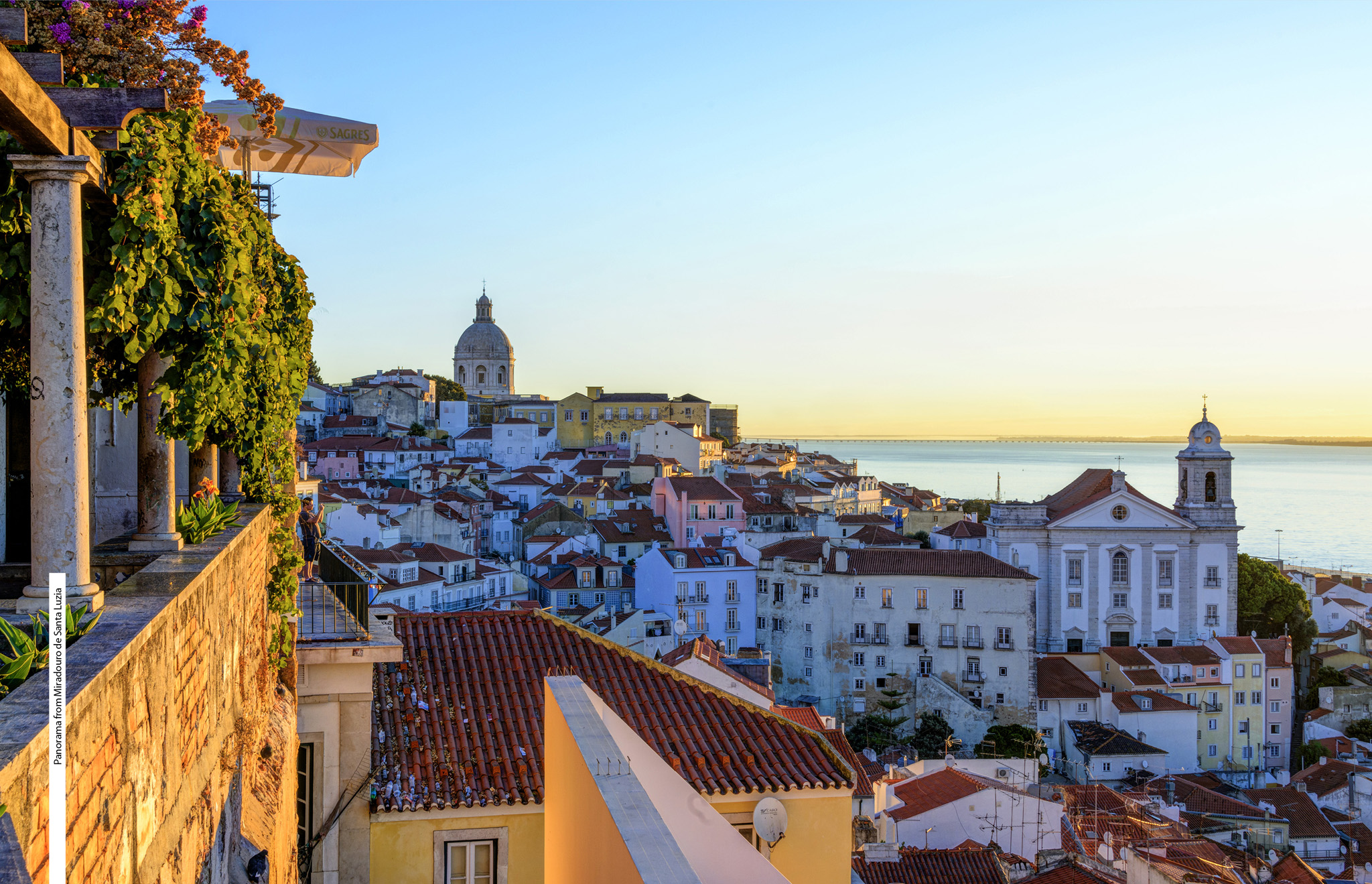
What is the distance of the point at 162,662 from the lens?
3033mm

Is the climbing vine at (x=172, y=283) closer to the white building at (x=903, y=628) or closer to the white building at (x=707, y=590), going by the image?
the white building at (x=707, y=590)

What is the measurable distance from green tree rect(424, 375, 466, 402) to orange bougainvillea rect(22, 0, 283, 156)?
91.4m

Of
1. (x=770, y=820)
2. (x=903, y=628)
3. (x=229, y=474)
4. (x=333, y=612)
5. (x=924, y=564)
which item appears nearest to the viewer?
(x=770, y=820)

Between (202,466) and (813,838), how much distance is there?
4.92 metres

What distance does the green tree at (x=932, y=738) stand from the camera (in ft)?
122

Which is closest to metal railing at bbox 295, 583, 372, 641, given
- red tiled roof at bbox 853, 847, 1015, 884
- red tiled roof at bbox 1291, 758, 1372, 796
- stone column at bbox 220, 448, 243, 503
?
stone column at bbox 220, 448, 243, 503

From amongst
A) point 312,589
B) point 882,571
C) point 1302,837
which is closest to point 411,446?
point 882,571

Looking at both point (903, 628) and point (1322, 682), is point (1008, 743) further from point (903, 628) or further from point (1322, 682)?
point (1322, 682)

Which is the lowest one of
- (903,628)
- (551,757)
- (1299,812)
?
(1299,812)

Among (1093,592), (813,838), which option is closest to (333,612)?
(813,838)

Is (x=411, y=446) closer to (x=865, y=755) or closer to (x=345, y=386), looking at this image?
(x=345, y=386)

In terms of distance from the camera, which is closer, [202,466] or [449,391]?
[202,466]

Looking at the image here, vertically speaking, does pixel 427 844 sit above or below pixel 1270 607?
above

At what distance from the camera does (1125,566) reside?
50219 millimetres
